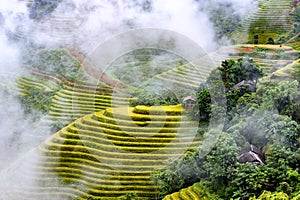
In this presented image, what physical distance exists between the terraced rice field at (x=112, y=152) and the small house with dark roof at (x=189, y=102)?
25 cm

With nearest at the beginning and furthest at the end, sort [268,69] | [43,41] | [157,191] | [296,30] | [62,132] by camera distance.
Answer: [157,191] < [62,132] < [268,69] < [296,30] < [43,41]

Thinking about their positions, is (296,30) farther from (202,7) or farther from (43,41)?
(43,41)

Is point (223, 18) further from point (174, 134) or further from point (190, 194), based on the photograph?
point (190, 194)

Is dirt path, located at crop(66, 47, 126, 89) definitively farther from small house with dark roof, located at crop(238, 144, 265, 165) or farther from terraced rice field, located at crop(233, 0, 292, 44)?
small house with dark roof, located at crop(238, 144, 265, 165)

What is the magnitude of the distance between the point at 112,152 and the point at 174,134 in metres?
2.15

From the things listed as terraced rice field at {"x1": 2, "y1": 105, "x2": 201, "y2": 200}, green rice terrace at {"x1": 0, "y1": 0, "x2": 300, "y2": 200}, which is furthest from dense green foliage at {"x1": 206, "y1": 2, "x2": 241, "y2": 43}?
terraced rice field at {"x1": 2, "y1": 105, "x2": 201, "y2": 200}

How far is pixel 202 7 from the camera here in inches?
1222

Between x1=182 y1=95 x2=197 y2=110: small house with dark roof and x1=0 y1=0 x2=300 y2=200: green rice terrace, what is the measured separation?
1.4 inches

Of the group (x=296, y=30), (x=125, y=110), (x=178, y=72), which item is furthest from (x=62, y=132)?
(x=296, y=30)

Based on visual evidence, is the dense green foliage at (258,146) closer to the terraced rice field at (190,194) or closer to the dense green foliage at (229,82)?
the terraced rice field at (190,194)

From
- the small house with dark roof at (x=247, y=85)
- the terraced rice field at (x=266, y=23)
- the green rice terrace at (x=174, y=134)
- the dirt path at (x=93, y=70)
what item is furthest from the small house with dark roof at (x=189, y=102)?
the terraced rice field at (x=266, y=23)

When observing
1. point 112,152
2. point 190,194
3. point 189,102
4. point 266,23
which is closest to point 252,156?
point 190,194

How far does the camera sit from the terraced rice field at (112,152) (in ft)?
48.8

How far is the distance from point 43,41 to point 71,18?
366 cm
